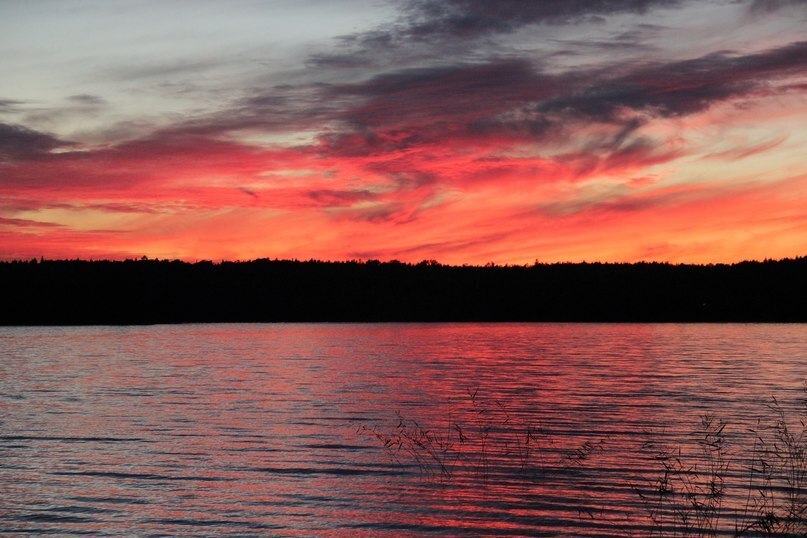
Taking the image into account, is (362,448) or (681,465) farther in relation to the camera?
(362,448)

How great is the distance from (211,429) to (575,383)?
82.7 ft

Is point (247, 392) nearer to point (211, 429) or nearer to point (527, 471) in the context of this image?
point (211, 429)

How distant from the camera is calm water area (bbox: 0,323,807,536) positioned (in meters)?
18.3

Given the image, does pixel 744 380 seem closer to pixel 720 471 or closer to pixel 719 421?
pixel 719 421

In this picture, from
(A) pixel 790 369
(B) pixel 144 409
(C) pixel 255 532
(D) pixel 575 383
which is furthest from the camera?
(A) pixel 790 369

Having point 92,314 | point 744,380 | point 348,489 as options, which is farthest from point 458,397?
point 92,314

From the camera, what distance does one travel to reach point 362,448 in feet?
89.4

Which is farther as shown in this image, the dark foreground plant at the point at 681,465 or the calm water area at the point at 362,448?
the calm water area at the point at 362,448

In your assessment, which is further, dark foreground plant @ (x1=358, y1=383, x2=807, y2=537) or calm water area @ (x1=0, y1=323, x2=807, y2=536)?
calm water area @ (x1=0, y1=323, x2=807, y2=536)

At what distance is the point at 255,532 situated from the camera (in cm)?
1711

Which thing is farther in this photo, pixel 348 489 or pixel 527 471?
pixel 527 471

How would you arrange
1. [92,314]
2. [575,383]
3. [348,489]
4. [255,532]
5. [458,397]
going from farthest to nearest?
[92,314] → [575,383] → [458,397] → [348,489] → [255,532]

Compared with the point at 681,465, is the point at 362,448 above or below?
below

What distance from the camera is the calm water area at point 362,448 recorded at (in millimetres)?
18266
